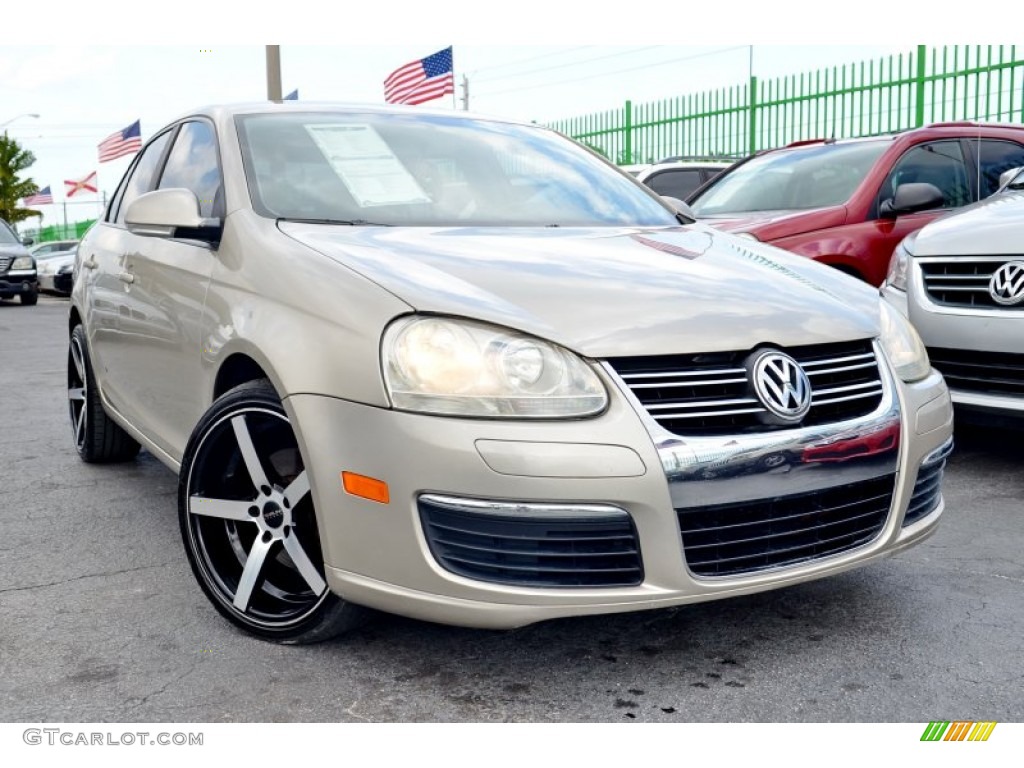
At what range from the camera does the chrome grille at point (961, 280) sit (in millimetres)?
4504

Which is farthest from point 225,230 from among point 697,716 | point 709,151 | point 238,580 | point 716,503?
point 709,151

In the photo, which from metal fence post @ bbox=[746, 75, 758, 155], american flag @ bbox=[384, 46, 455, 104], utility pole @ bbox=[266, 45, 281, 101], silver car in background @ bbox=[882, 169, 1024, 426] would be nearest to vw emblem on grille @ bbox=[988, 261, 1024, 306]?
silver car in background @ bbox=[882, 169, 1024, 426]

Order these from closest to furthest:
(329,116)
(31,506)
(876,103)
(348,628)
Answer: (348,628) < (329,116) < (31,506) < (876,103)

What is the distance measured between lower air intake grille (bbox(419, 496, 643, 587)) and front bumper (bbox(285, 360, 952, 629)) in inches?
0.7

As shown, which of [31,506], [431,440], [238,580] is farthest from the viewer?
[31,506]

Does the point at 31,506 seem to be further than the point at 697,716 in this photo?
Yes

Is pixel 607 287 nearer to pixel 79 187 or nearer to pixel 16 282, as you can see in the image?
pixel 16 282

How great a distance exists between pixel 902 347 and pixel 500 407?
1.24 metres

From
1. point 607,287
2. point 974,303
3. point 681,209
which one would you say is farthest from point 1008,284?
point 607,287

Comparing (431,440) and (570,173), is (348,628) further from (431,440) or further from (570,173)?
(570,173)

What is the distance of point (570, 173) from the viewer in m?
3.93

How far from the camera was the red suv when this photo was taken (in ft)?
19.8

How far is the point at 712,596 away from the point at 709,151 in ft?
47.0

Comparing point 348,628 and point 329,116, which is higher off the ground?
point 329,116
